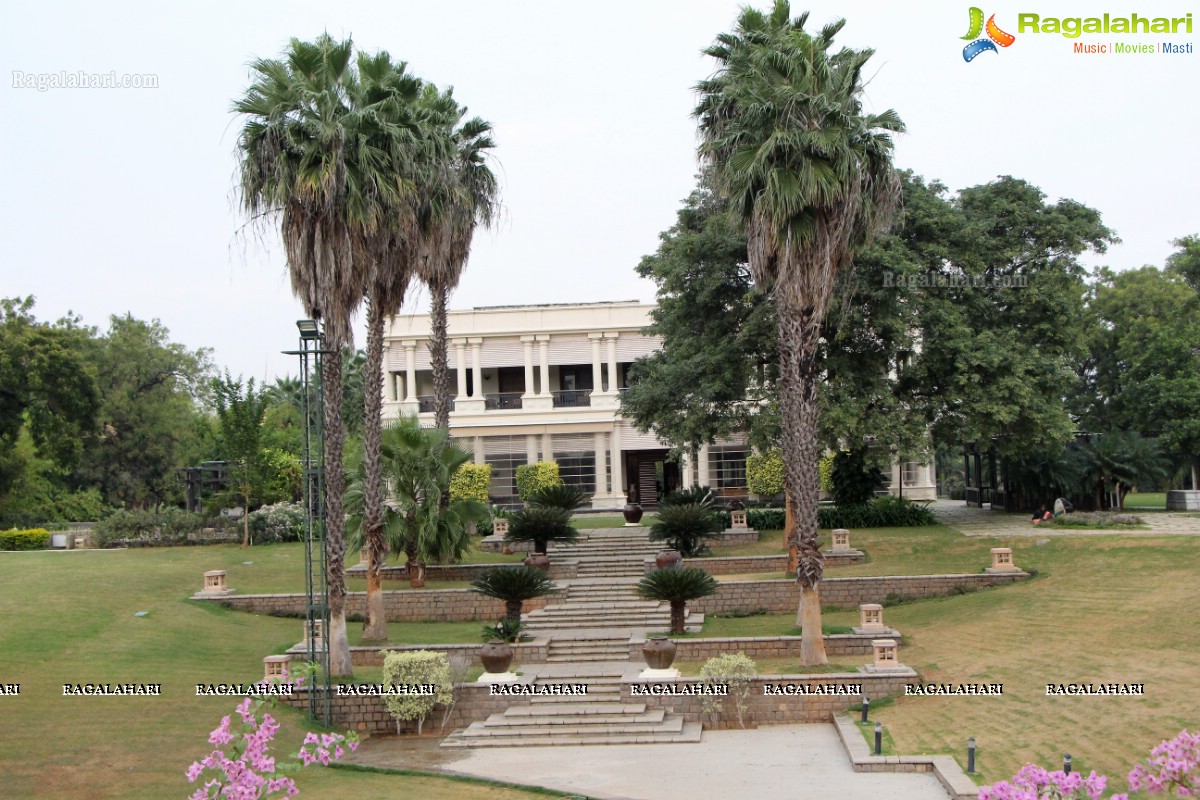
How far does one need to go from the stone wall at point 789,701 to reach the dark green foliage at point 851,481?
14.8 meters

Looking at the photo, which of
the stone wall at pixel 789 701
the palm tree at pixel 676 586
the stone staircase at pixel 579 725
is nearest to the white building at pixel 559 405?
the palm tree at pixel 676 586

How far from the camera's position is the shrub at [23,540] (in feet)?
106

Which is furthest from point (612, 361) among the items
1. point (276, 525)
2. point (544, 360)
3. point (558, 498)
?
point (276, 525)

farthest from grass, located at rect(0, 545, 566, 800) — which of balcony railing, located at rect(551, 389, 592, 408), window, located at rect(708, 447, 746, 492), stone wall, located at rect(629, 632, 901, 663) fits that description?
window, located at rect(708, 447, 746, 492)

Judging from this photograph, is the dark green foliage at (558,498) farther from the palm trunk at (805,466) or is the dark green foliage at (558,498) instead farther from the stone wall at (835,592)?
the palm trunk at (805,466)

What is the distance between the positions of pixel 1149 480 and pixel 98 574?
28850 millimetres

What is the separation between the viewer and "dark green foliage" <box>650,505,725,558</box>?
28.0 metres

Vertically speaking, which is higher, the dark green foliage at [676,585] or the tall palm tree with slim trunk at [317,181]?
the tall palm tree with slim trunk at [317,181]

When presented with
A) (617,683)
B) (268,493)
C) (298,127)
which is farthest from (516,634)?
(268,493)

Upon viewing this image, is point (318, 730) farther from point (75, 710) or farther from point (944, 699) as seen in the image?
point (944, 699)

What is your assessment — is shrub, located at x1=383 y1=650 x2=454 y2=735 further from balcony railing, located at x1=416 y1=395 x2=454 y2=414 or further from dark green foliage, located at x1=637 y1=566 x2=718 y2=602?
balcony railing, located at x1=416 y1=395 x2=454 y2=414

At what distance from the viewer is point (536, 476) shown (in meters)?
40.7

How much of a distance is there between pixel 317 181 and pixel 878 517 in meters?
19.5

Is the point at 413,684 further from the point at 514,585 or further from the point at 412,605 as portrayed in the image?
the point at 412,605
